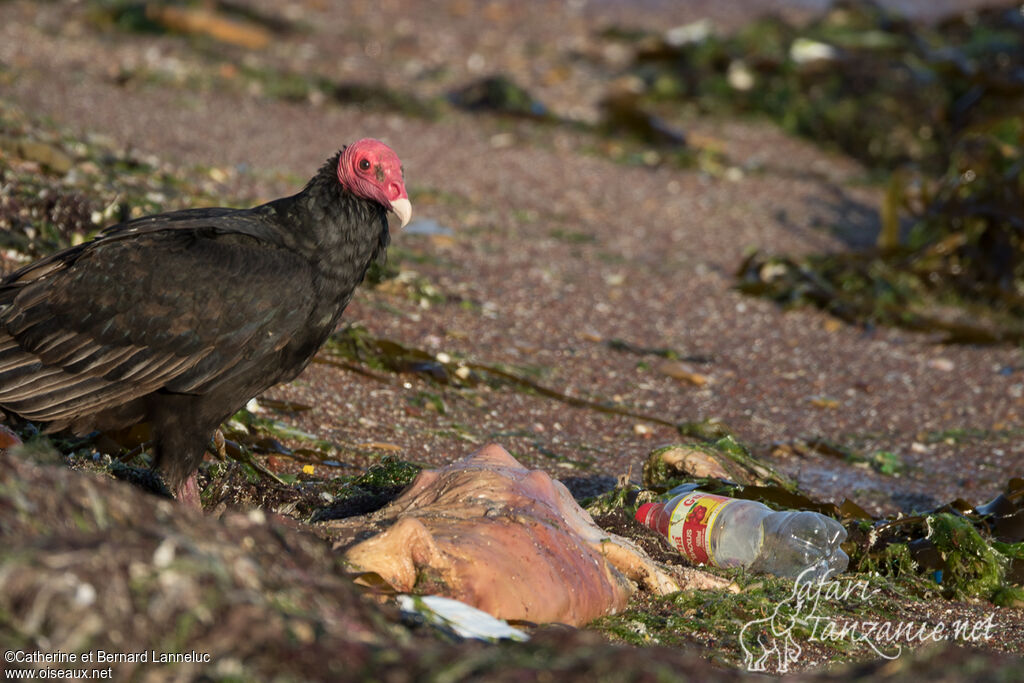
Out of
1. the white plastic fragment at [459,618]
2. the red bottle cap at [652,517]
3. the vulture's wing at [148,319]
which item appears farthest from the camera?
the red bottle cap at [652,517]

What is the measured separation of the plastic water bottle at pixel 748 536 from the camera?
13.4ft

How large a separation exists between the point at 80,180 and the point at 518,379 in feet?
9.58

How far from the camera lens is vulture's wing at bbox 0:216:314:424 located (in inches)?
152

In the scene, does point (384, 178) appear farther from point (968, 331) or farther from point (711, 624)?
point (968, 331)

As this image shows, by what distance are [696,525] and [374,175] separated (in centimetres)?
174

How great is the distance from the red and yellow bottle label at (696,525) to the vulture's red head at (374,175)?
149 cm

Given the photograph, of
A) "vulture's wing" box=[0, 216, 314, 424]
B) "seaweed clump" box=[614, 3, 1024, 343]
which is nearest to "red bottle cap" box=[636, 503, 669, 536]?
"vulture's wing" box=[0, 216, 314, 424]

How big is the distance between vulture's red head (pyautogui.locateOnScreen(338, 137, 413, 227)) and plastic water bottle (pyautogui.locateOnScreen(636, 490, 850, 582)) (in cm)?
152

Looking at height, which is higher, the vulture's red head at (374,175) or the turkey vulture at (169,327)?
the vulture's red head at (374,175)

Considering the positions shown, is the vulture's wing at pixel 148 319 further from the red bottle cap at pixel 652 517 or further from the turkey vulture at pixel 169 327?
the red bottle cap at pixel 652 517

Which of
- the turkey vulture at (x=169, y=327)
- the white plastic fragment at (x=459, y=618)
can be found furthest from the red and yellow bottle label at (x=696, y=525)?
the turkey vulture at (x=169, y=327)

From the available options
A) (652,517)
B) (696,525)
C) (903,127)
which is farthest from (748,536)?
(903,127)

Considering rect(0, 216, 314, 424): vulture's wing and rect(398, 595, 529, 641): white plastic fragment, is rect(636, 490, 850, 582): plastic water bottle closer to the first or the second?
rect(398, 595, 529, 641): white plastic fragment

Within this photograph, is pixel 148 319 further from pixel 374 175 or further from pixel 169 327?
pixel 374 175
